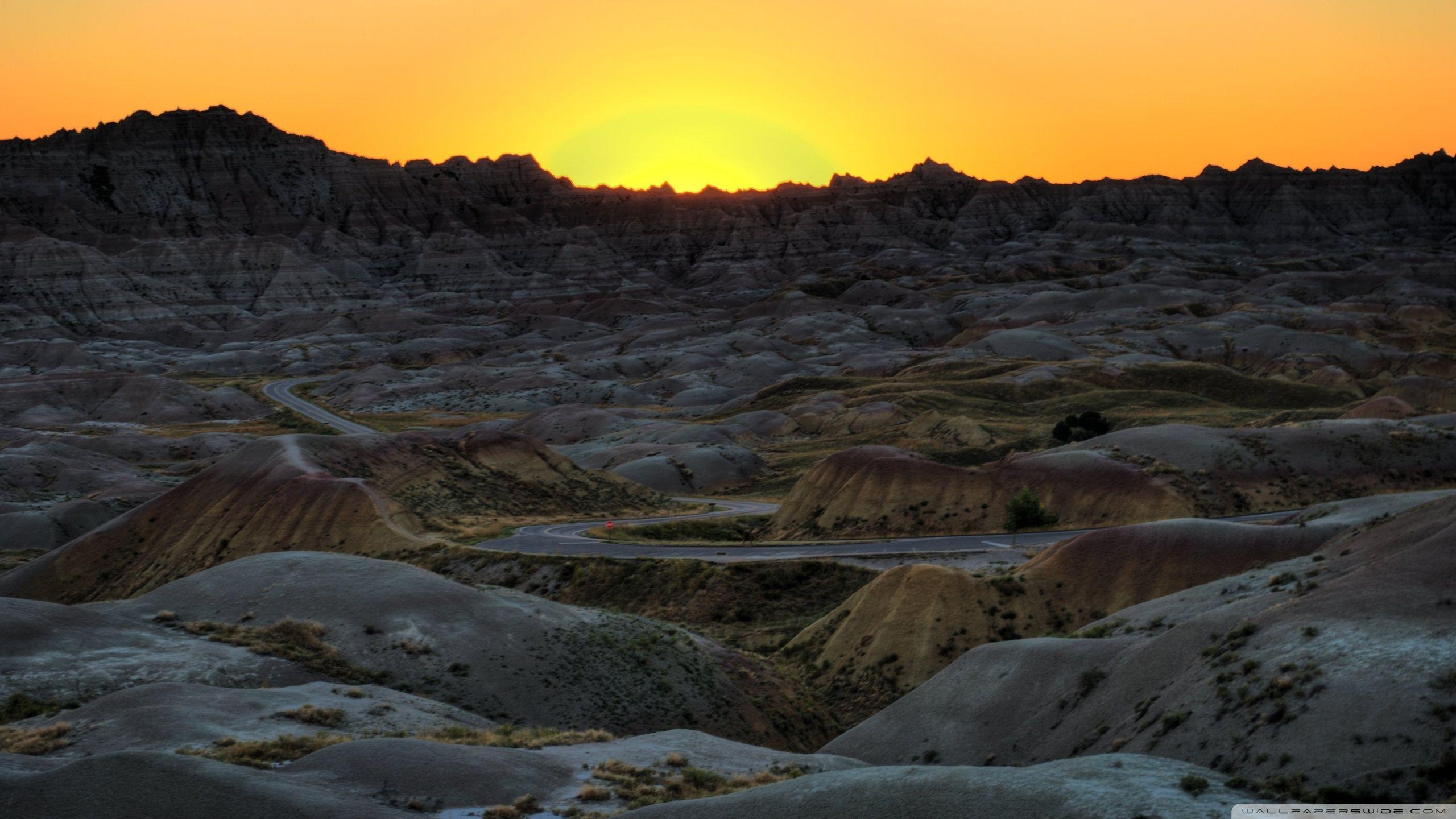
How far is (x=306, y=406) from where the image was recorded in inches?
6097

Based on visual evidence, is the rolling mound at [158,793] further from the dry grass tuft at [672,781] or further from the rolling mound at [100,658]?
the rolling mound at [100,658]

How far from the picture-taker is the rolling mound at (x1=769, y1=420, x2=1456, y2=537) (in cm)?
6456

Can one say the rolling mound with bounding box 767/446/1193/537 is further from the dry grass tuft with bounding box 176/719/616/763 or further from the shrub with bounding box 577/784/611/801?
the shrub with bounding box 577/784/611/801

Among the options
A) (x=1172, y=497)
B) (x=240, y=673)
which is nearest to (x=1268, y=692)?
(x=240, y=673)

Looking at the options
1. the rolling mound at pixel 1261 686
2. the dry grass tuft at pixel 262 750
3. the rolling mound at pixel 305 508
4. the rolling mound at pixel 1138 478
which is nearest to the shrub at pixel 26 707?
the dry grass tuft at pixel 262 750

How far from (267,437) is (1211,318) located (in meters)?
149

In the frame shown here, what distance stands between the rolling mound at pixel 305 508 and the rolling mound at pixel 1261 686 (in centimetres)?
3820

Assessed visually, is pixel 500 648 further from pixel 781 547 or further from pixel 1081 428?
pixel 1081 428

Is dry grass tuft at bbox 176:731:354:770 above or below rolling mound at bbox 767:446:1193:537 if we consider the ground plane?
above

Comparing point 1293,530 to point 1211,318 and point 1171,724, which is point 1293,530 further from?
point 1211,318

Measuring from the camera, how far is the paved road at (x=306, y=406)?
133 meters

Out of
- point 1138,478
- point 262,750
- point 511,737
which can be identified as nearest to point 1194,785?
point 511,737

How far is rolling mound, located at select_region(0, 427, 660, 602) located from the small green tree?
30464 mm

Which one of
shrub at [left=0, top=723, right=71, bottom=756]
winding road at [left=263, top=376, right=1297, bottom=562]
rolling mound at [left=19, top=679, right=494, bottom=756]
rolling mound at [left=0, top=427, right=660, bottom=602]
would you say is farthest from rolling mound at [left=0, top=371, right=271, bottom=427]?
shrub at [left=0, top=723, right=71, bottom=756]
